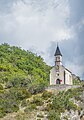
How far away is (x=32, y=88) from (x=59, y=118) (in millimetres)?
13291

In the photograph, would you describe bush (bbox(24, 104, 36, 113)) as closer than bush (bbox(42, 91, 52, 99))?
Yes

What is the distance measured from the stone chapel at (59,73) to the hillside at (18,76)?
9.16ft

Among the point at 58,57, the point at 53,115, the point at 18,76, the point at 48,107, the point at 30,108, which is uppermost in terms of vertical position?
the point at 58,57

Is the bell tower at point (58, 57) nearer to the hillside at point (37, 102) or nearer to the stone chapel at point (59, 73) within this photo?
the stone chapel at point (59, 73)

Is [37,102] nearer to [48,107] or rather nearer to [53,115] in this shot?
[48,107]

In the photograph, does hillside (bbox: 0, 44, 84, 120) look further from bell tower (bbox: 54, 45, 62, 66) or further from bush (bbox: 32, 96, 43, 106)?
bell tower (bbox: 54, 45, 62, 66)

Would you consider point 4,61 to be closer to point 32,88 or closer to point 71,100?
point 32,88

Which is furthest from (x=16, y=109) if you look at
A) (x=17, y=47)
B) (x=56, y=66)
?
(x=17, y=47)

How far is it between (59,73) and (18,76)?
11.3 metres

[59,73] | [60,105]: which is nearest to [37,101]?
[60,105]

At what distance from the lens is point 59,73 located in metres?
78.0

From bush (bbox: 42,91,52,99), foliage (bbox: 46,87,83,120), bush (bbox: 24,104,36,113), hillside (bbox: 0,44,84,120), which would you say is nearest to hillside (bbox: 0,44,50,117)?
hillside (bbox: 0,44,84,120)

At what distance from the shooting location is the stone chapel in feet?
255

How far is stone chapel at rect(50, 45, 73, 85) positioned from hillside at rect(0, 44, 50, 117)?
9.16ft
